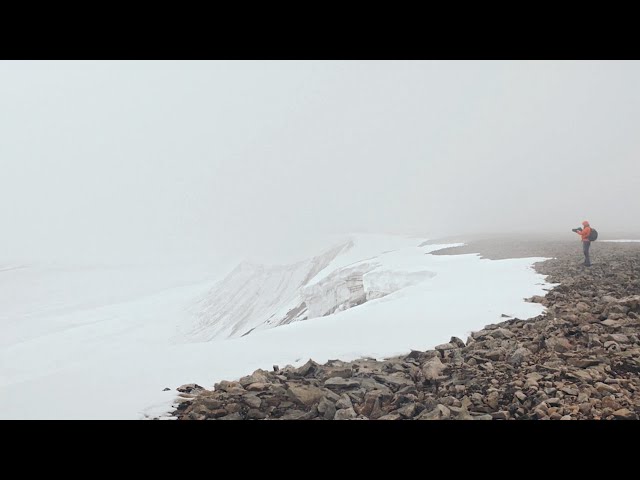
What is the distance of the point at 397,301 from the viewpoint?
11000mm

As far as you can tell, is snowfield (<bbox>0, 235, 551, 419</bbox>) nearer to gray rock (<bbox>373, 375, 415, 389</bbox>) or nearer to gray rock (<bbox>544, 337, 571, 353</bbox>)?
gray rock (<bbox>373, 375, 415, 389</bbox>)

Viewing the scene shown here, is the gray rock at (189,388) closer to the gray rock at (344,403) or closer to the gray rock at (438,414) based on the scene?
the gray rock at (344,403)

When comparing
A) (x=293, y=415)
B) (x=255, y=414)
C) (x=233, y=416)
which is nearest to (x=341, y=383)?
(x=293, y=415)

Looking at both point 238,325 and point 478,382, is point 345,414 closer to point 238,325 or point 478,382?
point 478,382

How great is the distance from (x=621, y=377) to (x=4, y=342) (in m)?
45.6

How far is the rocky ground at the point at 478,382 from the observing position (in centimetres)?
461

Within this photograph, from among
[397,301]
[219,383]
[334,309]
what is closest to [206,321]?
[334,309]

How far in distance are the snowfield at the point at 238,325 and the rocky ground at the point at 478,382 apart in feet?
1.99

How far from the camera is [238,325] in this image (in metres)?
36.3

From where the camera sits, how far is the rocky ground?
4.61m

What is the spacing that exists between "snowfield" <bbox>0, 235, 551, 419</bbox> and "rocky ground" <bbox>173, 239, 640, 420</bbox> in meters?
0.61

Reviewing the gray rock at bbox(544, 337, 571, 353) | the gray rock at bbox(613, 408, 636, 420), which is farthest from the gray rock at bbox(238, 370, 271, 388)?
the gray rock at bbox(544, 337, 571, 353)

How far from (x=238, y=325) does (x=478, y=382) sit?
3340cm

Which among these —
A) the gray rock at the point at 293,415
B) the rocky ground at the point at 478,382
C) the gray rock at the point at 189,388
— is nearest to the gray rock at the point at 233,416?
the rocky ground at the point at 478,382
